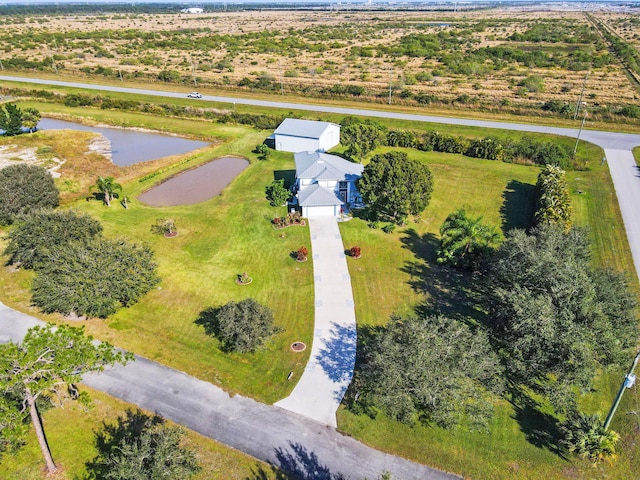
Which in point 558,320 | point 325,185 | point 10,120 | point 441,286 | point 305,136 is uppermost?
point 10,120

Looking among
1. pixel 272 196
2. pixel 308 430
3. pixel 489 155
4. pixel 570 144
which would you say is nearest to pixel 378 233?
pixel 272 196

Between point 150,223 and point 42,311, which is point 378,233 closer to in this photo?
point 150,223

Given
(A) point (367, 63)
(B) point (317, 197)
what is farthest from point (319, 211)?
(A) point (367, 63)

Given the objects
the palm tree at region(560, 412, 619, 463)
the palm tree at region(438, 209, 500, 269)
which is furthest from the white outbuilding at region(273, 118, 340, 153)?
the palm tree at region(560, 412, 619, 463)

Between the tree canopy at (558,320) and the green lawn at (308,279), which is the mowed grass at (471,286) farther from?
the tree canopy at (558,320)

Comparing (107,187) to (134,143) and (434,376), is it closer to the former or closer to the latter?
(134,143)
